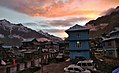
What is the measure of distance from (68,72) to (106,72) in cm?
662

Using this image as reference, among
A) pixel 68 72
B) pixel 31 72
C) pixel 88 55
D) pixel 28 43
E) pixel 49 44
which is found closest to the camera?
pixel 68 72

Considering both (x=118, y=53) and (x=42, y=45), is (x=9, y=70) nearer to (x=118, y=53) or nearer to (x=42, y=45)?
(x=118, y=53)

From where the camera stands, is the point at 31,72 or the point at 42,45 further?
the point at 42,45

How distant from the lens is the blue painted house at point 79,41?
41.2 metres

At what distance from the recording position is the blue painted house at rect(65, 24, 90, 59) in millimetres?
41219

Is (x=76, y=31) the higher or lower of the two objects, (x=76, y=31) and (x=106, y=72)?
the higher

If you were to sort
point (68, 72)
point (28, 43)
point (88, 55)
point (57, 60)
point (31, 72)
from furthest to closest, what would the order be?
point (28, 43) < point (57, 60) < point (88, 55) < point (31, 72) < point (68, 72)

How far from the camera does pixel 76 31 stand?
137ft

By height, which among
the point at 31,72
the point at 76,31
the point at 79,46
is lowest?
the point at 31,72

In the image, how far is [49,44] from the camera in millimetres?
90250

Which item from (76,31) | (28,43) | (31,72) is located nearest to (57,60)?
(76,31)

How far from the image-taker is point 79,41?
4178 cm

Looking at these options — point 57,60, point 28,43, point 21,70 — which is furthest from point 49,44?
point 21,70

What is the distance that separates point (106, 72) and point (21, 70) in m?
14.7
